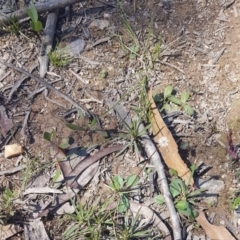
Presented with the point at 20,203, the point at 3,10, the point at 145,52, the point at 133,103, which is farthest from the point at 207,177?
the point at 3,10

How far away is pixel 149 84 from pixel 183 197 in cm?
59

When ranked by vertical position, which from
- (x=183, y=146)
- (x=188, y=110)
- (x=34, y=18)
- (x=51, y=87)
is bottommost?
(x=183, y=146)

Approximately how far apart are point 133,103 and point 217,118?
41cm

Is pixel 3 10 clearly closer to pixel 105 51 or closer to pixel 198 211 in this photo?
pixel 105 51

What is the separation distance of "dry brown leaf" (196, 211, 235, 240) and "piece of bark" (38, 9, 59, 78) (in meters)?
1.03

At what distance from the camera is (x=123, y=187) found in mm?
2305

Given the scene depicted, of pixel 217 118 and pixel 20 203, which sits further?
pixel 217 118

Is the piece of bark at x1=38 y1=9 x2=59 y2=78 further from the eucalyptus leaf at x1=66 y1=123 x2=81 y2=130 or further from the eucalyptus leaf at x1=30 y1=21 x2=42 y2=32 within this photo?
the eucalyptus leaf at x1=66 y1=123 x2=81 y2=130

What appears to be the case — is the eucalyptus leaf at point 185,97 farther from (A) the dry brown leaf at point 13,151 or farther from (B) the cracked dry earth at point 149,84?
(A) the dry brown leaf at point 13,151

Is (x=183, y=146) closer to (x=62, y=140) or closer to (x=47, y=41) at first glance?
(x=62, y=140)

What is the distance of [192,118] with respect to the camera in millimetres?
2420

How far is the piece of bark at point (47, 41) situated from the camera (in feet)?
8.32

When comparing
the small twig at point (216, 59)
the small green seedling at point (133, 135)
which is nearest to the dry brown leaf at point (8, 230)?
the small green seedling at point (133, 135)

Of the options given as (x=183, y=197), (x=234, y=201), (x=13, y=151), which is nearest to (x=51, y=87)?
(x=13, y=151)
